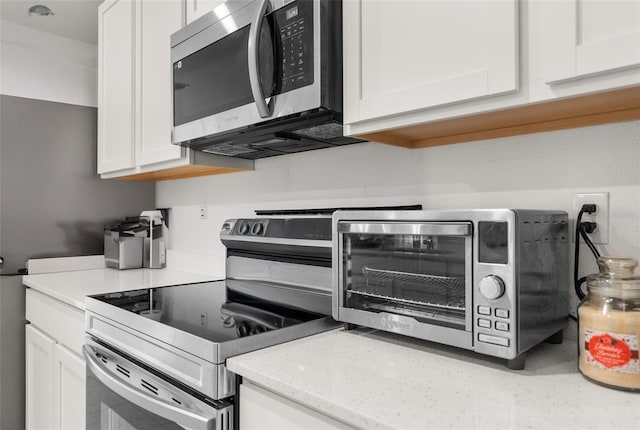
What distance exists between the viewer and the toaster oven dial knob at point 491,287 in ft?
2.68

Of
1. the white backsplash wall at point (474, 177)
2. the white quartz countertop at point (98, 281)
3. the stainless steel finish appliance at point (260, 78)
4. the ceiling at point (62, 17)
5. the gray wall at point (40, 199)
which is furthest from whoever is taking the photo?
the ceiling at point (62, 17)

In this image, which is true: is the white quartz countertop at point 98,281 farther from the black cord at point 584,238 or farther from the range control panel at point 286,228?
the black cord at point 584,238

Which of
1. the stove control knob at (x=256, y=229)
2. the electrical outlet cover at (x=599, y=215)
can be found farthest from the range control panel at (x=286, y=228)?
the electrical outlet cover at (x=599, y=215)

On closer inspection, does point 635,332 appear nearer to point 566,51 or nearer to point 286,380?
point 566,51

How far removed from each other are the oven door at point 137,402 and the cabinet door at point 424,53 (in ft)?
2.58

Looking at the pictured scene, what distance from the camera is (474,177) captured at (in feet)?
3.98

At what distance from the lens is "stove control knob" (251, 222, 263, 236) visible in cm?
157

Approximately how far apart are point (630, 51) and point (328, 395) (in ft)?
2.51

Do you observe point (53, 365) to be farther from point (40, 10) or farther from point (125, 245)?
point (40, 10)

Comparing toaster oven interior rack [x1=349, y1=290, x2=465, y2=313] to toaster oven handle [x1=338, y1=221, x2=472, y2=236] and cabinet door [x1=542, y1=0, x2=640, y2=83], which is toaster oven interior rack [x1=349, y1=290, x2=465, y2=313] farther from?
cabinet door [x1=542, y1=0, x2=640, y2=83]

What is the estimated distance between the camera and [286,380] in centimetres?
80

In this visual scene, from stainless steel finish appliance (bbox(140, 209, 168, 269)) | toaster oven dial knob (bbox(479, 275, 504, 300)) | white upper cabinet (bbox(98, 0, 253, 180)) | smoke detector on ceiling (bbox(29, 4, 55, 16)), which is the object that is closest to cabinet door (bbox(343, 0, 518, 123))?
toaster oven dial knob (bbox(479, 275, 504, 300))

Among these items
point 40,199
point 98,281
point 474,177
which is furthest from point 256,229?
point 40,199

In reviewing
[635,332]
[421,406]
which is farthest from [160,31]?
[635,332]
